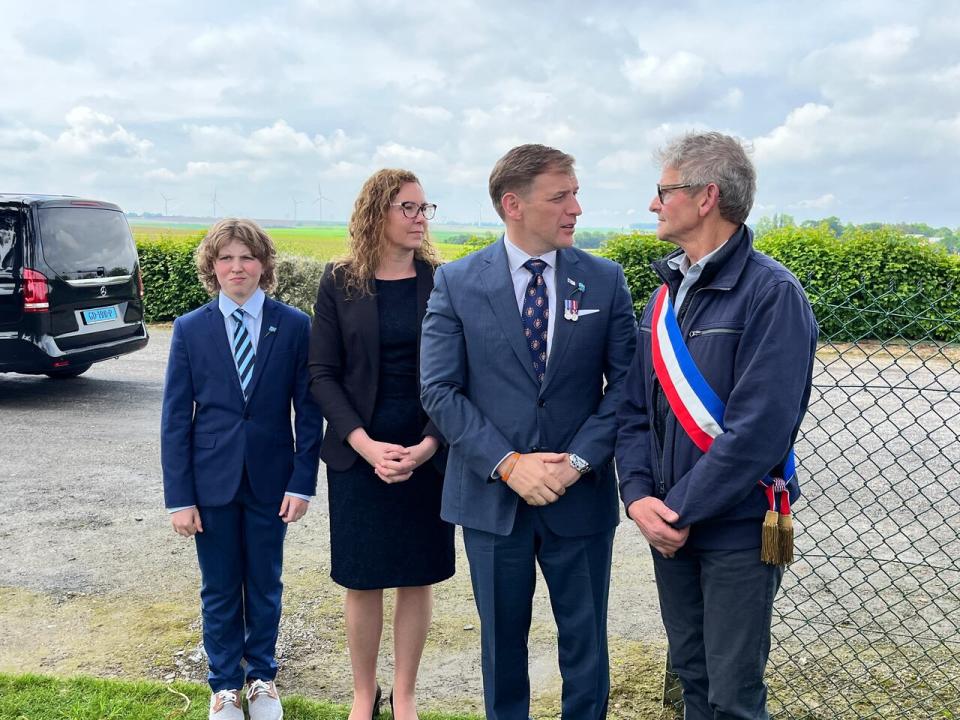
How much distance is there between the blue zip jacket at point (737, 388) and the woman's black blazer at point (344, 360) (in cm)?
92

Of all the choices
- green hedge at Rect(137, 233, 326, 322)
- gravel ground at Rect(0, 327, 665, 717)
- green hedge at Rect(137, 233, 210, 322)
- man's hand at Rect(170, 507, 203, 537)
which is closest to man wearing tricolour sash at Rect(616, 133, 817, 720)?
gravel ground at Rect(0, 327, 665, 717)

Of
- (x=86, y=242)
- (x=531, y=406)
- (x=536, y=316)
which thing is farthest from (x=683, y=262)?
(x=86, y=242)

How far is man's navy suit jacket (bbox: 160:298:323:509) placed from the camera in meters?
3.11

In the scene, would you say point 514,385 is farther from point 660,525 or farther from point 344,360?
point 344,360

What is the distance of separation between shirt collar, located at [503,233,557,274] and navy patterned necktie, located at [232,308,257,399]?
3.45 ft

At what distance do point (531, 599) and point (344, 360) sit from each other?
1043 millimetres

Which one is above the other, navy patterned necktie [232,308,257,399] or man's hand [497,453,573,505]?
navy patterned necktie [232,308,257,399]

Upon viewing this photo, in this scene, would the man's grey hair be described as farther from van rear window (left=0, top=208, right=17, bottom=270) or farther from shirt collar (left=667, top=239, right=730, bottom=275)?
van rear window (left=0, top=208, right=17, bottom=270)

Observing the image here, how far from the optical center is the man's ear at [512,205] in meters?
2.68

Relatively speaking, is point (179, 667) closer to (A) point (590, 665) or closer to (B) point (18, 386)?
(A) point (590, 665)

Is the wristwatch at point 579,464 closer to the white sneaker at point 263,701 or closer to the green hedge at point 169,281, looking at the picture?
the white sneaker at point 263,701

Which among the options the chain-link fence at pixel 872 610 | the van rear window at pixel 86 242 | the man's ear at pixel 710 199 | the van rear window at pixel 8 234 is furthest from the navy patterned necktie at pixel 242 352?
the van rear window at pixel 8 234

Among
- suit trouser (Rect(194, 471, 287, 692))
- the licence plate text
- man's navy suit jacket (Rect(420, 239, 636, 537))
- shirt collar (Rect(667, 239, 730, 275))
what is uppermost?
shirt collar (Rect(667, 239, 730, 275))

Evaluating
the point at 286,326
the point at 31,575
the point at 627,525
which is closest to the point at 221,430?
the point at 286,326
